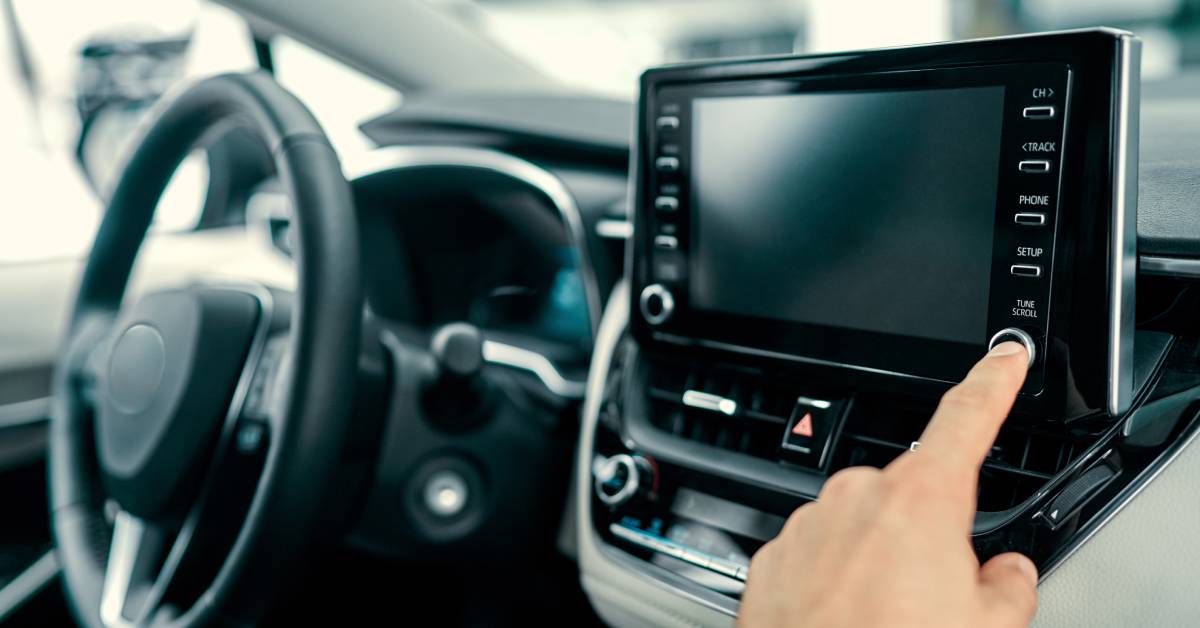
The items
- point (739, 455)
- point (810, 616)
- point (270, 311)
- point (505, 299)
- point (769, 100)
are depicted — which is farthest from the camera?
point (505, 299)

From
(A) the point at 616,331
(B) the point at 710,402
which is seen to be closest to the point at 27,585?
(A) the point at 616,331

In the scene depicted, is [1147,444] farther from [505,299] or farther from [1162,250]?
[505,299]

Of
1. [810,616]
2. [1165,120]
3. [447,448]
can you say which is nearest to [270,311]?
[447,448]

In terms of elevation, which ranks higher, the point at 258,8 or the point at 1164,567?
the point at 258,8

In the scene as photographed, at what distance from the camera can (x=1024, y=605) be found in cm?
47

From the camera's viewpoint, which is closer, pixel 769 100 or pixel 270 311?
pixel 769 100

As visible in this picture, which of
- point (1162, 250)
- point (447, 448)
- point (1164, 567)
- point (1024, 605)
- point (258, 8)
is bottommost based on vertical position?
point (447, 448)

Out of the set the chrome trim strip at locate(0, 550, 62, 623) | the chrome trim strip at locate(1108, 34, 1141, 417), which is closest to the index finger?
the chrome trim strip at locate(1108, 34, 1141, 417)

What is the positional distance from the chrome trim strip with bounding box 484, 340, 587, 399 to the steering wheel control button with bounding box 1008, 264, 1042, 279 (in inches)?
22.7

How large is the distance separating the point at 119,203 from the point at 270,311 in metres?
0.26

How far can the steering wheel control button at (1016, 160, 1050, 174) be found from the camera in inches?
25.5

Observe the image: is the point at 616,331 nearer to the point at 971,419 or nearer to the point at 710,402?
the point at 710,402

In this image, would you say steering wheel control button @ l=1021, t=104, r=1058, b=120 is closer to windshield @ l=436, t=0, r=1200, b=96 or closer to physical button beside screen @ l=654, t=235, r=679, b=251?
physical button beside screen @ l=654, t=235, r=679, b=251

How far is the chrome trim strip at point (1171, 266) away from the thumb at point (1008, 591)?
28 centimetres
